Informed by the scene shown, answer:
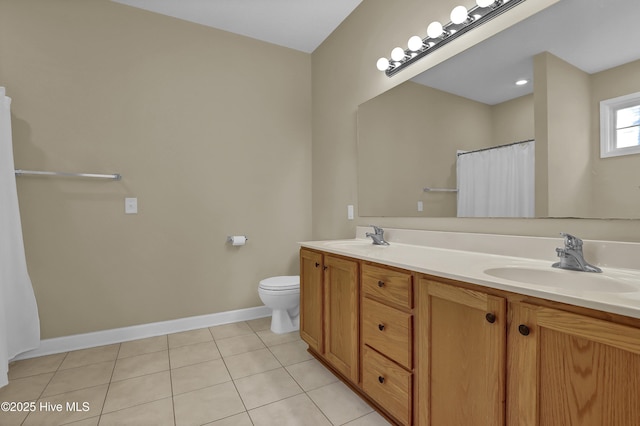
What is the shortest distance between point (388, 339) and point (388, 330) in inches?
1.6

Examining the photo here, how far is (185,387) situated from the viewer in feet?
5.74

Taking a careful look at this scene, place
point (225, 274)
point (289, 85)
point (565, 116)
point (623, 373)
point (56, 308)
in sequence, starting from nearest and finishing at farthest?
point (623, 373)
point (565, 116)
point (56, 308)
point (225, 274)
point (289, 85)

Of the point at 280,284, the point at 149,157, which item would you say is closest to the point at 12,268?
the point at 149,157

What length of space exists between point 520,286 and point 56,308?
2.89m

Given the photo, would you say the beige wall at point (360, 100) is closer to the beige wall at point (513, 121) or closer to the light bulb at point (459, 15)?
the light bulb at point (459, 15)

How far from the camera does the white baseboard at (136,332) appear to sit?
→ 2.19m

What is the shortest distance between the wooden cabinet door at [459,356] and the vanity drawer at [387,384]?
0.07m

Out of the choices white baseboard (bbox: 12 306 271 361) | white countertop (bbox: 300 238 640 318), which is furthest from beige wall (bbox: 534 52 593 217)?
white baseboard (bbox: 12 306 271 361)

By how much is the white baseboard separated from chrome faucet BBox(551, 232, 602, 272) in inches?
96.4

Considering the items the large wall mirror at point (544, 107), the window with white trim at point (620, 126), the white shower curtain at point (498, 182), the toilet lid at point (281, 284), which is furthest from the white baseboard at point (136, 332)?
the window with white trim at point (620, 126)

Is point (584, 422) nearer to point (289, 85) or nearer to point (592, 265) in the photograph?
point (592, 265)

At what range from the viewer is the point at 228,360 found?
2068 millimetres

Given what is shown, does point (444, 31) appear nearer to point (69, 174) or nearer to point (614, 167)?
point (614, 167)

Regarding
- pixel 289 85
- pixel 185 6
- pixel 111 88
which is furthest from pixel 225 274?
pixel 185 6
